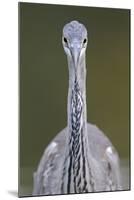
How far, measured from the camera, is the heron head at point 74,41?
149 inches

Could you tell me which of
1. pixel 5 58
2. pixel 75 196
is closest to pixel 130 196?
pixel 75 196

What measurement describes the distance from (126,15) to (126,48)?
0.23 meters

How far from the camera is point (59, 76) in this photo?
3.78 m

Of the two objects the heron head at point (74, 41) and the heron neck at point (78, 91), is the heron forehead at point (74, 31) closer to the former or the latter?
the heron head at point (74, 41)

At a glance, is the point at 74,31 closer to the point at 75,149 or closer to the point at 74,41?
the point at 74,41

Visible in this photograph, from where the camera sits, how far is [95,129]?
388 cm

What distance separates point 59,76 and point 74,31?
1.05ft

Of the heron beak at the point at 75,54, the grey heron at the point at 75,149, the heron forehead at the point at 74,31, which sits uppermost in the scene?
the heron forehead at the point at 74,31

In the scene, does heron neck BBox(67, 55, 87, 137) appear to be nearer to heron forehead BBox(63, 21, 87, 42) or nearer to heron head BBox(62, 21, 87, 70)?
heron head BBox(62, 21, 87, 70)

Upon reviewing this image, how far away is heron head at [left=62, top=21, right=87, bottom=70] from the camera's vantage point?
3.79 metres

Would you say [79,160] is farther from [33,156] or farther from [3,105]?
[3,105]

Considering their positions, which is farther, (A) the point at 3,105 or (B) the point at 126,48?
(B) the point at 126,48

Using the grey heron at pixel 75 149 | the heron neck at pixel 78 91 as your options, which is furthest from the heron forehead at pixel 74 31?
the heron neck at pixel 78 91

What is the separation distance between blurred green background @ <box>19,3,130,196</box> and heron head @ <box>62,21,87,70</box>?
36 mm
